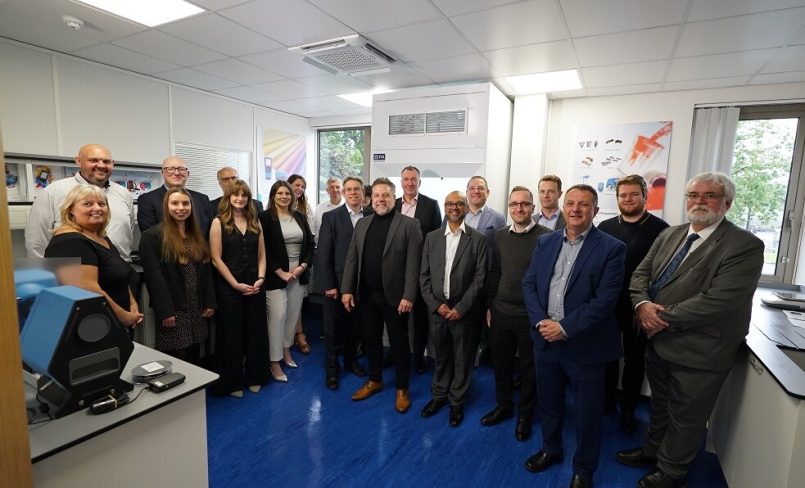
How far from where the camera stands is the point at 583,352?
2.02 meters

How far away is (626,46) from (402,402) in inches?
125

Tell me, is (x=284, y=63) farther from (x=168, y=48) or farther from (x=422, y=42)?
(x=422, y=42)

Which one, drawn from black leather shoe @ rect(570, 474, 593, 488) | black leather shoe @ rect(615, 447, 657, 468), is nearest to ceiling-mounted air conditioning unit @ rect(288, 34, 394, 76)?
black leather shoe @ rect(570, 474, 593, 488)

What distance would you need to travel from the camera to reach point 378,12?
2695mm

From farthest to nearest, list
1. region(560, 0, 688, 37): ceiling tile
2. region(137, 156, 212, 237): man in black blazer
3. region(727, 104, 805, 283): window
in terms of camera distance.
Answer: region(727, 104, 805, 283): window < region(137, 156, 212, 237): man in black blazer < region(560, 0, 688, 37): ceiling tile

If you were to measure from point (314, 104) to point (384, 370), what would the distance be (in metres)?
3.85

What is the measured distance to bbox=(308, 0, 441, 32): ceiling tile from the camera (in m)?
2.57

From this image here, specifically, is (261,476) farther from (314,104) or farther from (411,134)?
(314,104)

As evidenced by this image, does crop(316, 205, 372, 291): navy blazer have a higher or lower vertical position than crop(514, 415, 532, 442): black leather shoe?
higher

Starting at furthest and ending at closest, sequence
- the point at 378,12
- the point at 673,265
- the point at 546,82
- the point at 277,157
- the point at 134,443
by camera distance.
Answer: the point at 277,157 < the point at 546,82 < the point at 378,12 < the point at 673,265 < the point at 134,443

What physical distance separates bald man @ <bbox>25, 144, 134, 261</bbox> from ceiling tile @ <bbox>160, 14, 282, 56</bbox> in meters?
1.09

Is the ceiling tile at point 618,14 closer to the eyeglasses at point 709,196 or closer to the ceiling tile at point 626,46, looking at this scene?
the ceiling tile at point 626,46

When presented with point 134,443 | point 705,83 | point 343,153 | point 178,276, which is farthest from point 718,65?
point 343,153

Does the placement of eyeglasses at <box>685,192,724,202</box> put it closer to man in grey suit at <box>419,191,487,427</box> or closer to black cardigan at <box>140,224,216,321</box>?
man in grey suit at <box>419,191,487,427</box>
